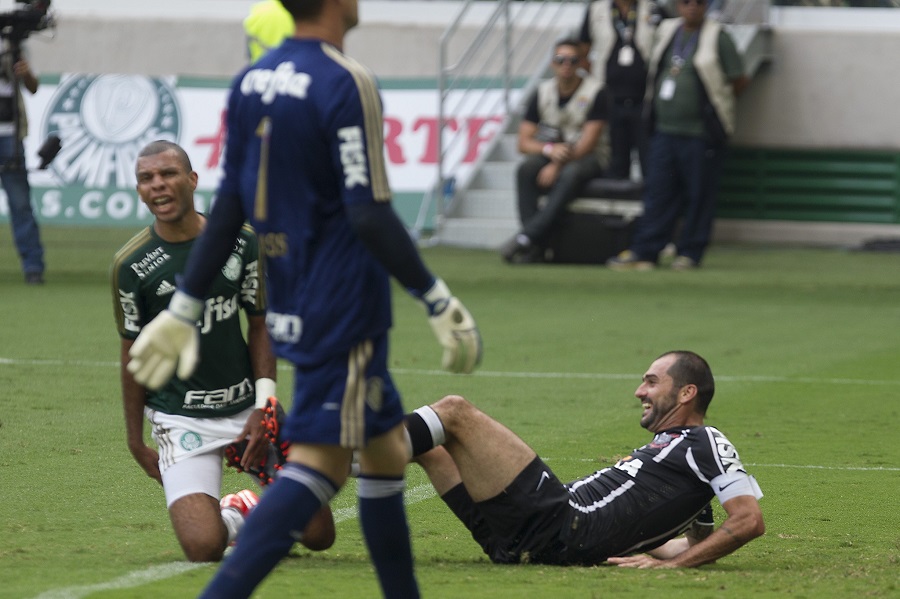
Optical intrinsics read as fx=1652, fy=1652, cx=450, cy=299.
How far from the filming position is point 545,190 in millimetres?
16719

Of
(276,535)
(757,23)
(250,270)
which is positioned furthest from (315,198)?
(757,23)

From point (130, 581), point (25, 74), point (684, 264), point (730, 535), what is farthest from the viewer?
point (684, 264)

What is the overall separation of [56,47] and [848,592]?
66.9 ft

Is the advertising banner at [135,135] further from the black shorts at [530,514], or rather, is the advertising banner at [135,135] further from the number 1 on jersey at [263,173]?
the number 1 on jersey at [263,173]

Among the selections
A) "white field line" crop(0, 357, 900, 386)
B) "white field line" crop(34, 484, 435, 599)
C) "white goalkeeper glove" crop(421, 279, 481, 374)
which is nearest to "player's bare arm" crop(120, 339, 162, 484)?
"white field line" crop(34, 484, 435, 599)

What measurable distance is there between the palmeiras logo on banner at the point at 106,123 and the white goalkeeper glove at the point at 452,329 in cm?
1689

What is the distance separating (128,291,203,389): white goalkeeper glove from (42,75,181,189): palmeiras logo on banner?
16692mm

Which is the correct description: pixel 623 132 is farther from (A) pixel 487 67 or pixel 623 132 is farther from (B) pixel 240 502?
(B) pixel 240 502

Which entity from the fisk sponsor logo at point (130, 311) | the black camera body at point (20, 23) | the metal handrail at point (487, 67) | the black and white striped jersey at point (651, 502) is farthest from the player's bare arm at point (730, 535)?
the metal handrail at point (487, 67)

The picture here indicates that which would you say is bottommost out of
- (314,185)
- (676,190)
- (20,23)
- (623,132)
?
(676,190)

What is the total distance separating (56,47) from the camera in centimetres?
2348

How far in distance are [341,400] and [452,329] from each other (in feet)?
1.03

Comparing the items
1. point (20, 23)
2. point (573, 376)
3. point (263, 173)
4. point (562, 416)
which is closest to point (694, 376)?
point (263, 173)

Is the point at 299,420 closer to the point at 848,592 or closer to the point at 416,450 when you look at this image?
the point at 416,450
